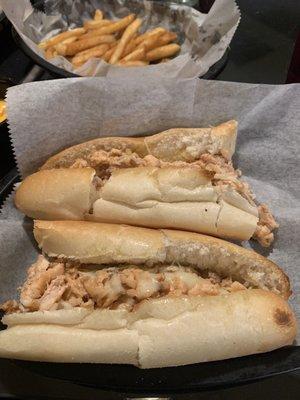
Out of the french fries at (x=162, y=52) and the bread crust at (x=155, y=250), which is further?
the french fries at (x=162, y=52)

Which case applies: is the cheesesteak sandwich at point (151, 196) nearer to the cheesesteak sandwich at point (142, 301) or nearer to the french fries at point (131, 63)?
the cheesesteak sandwich at point (142, 301)

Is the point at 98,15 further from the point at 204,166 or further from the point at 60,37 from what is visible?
the point at 204,166

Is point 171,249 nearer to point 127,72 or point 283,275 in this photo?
point 283,275

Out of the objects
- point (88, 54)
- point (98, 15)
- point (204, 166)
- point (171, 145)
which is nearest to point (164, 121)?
point (171, 145)

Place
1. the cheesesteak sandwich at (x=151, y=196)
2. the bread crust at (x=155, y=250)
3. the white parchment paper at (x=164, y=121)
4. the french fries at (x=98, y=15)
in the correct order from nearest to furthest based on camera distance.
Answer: the bread crust at (x=155, y=250) < the cheesesteak sandwich at (x=151, y=196) < the white parchment paper at (x=164, y=121) < the french fries at (x=98, y=15)

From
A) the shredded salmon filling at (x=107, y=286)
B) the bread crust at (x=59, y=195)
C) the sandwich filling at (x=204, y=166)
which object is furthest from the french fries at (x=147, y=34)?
the shredded salmon filling at (x=107, y=286)

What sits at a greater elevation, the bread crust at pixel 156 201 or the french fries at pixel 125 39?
the french fries at pixel 125 39

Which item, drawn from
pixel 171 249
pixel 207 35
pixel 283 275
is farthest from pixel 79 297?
pixel 207 35
